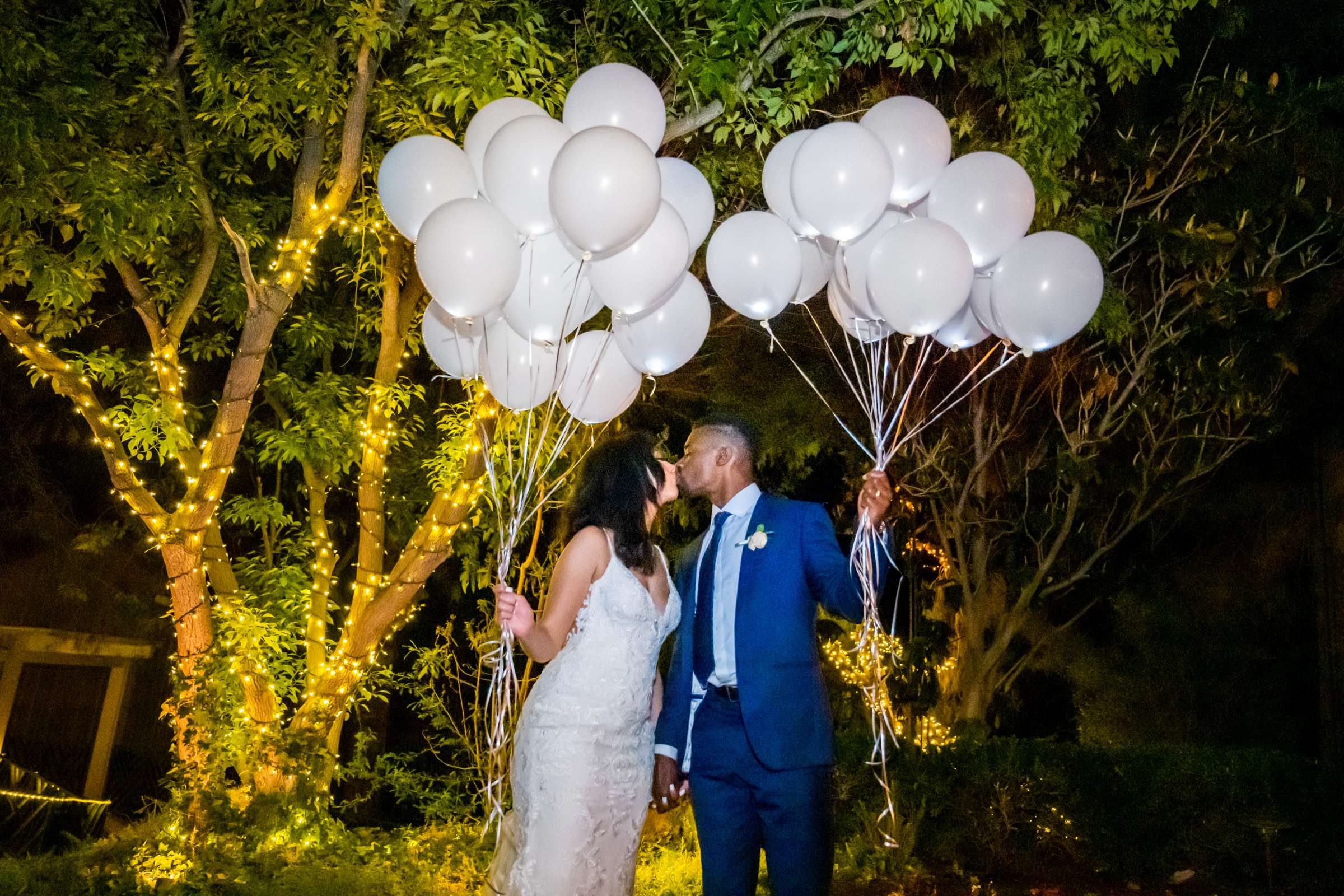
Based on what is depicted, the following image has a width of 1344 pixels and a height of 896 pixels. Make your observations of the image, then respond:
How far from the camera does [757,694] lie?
2.84m

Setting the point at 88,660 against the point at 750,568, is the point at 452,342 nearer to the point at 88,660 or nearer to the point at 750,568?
the point at 750,568

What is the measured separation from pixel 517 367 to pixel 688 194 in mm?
848

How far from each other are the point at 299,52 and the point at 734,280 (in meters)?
3.21

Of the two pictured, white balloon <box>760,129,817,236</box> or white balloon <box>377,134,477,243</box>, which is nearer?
white balloon <box>377,134,477,243</box>

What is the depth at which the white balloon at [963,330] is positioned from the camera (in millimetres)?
3590

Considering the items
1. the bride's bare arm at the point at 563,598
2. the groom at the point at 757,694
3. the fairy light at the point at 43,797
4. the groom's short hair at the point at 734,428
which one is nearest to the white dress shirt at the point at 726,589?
the groom at the point at 757,694

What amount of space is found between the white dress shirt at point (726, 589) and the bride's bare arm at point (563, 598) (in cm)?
34

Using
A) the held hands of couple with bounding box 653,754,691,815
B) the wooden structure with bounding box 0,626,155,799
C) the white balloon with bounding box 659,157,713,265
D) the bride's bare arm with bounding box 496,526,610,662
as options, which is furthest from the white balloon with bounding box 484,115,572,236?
Answer: the wooden structure with bounding box 0,626,155,799

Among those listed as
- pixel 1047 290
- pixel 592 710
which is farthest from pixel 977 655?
pixel 592 710

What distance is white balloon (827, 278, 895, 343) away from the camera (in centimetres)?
359

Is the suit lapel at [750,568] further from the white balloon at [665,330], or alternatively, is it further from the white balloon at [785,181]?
the white balloon at [785,181]

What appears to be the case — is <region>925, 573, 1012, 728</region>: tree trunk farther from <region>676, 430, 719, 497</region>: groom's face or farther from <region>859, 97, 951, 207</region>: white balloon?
<region>676, 430, 719, 497</region>: groom's face

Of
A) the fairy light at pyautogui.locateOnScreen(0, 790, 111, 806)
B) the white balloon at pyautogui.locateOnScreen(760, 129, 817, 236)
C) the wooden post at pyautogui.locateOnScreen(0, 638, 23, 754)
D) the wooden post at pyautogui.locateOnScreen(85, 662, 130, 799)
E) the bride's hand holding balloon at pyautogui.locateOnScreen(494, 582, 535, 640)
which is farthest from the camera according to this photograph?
the wooden post at pyautogui.locateOnScreen(85, 662, 130, 799)

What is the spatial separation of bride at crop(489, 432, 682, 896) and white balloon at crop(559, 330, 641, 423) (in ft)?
1.82
